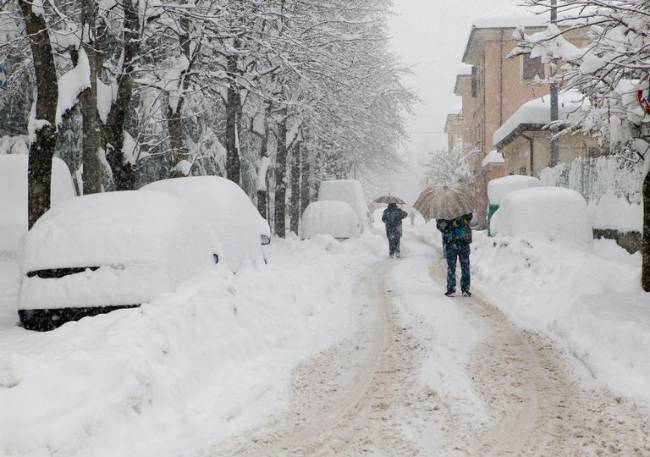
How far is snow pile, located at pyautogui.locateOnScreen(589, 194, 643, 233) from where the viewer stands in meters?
11.7

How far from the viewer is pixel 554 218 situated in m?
13.0

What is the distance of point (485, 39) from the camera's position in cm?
3097

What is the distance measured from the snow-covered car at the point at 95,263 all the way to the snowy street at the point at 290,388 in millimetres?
299

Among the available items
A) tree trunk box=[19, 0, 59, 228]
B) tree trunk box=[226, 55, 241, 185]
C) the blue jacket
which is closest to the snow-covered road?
the blue jacket

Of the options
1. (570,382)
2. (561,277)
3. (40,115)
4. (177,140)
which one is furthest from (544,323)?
(177,140)

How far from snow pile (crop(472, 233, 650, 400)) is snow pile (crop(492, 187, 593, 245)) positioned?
0.44 meters

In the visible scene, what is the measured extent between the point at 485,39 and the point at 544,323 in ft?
86.8

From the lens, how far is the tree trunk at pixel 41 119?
8.57 metres

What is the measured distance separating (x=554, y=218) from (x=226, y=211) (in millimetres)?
7401

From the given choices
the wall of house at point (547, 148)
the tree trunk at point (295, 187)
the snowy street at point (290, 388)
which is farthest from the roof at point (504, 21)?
the snowy street at point (290, 388)

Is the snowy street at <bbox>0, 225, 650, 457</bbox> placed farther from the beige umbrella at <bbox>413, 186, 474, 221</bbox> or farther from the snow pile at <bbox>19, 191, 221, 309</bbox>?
the beige umbrella at <bbox>413, 186, 474, 221</bbox>

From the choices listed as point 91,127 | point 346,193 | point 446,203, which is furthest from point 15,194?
point 346,193

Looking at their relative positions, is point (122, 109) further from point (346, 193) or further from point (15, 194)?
point (346, 193)

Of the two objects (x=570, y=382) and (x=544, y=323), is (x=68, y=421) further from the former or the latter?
(x=544, y=323)
